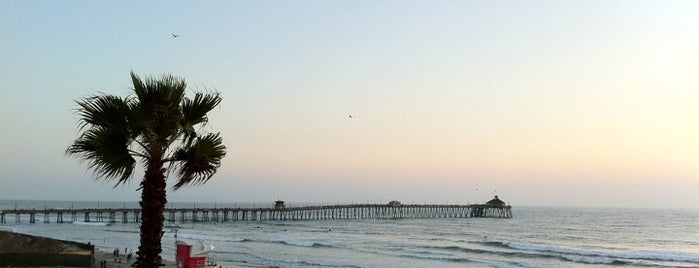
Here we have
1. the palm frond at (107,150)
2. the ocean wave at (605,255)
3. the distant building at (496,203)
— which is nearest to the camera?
the palm frond at (107,150)

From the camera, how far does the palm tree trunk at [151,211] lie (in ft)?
22.5

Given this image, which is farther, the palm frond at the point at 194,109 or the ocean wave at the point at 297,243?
the ocean wave at the point at 297,243

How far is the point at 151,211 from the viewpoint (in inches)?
271

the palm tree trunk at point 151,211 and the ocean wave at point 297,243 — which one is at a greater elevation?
the palm tree trunk at point 151,211

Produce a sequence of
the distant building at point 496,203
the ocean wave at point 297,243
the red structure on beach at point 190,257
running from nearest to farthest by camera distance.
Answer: the red structure on beach at point 190,257 < the ocean wave at point 297,243 < the distant building at point 496,203

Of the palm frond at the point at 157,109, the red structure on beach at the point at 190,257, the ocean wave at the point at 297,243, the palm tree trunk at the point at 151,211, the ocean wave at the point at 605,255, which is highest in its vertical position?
the palm frond at the point at 157,109

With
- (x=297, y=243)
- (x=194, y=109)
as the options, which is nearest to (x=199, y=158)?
(x=194, y=109)

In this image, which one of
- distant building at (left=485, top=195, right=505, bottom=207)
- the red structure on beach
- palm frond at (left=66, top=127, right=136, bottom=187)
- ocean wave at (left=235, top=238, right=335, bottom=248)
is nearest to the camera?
palm frond at (left=66, top=127, right=136, bottom=187)

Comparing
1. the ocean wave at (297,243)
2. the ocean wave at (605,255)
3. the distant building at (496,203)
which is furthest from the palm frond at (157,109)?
the distant building at (496,203)

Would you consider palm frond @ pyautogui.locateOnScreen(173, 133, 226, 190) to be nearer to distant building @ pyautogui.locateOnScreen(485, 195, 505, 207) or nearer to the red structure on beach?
the red structure on beach

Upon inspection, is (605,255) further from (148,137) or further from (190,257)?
(148,137)

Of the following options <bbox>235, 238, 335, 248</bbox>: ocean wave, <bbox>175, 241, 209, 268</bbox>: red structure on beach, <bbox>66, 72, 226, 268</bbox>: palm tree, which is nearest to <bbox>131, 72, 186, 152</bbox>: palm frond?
<bbox>66, 72, 226, 268</bbox>: palm tree

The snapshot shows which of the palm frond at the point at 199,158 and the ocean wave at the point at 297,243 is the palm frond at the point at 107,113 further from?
the ocean wave at the point at 297,243

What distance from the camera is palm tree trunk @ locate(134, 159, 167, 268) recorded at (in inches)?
270
